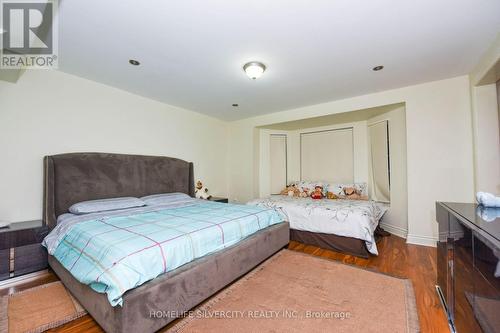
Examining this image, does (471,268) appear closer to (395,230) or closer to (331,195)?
(395,230)

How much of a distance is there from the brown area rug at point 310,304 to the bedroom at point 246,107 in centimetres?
2

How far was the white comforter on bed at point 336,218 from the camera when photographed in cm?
275

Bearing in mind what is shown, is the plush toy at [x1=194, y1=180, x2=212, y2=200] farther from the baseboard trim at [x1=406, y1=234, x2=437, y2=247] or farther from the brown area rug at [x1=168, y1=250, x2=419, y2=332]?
the baseboard trim at [x1=406, y1=234, x2=437, y2=247]

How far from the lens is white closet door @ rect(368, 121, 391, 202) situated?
3.87 meters

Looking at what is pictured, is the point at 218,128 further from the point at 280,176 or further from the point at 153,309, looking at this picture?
the point at 153,309

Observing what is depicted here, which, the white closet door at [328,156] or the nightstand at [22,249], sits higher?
the white closet door at [328,156]

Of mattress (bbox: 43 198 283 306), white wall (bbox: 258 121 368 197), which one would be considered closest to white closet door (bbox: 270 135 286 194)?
white wall (bbox: 258 121 368 197)

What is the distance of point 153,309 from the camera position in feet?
4.58

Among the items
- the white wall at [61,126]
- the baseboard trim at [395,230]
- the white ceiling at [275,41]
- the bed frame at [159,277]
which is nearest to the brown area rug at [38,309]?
the bed frame at [159,277]

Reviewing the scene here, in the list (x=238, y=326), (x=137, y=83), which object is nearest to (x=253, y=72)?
(x=137, y=83)

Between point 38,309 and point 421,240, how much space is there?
449 centimetres

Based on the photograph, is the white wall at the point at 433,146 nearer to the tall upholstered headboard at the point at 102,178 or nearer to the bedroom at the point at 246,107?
the bedroom at the point at 246,107

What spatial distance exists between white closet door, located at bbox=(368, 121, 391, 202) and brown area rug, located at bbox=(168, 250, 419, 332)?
216 centimetres

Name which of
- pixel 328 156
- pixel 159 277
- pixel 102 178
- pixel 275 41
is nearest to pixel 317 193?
pixel 328 156
